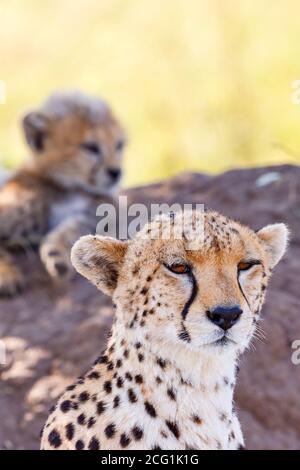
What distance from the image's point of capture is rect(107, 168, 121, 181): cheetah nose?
5043 millimetres

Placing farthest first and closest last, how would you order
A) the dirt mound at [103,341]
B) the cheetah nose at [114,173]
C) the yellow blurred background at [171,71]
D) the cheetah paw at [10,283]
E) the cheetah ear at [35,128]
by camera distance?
the yellow blurred background at [171,71] < the cheetah ear at [35,128] < the cheetah nose at [114,173] < the cheetah paw at [10,283] < the dirt mound at [103,341]

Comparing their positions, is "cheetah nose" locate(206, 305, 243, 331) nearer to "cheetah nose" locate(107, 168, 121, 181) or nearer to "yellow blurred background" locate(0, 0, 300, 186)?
"cheetah nose" locate(107, 168, 121, 181)

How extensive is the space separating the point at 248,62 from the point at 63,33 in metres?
2.31

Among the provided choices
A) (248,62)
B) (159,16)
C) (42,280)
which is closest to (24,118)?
(42,280)

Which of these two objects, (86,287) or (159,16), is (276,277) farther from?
(159,16)

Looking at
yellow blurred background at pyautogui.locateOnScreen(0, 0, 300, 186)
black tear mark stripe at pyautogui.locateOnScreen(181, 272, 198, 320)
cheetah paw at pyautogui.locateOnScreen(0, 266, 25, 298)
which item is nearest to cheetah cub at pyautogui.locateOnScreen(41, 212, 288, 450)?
black tear mark stripe at pyautogui.locateOnScreen(181, 272, 198, 320)

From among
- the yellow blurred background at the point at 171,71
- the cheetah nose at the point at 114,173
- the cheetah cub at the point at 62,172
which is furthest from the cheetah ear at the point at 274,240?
the yellow blurred background at the point at 171,71

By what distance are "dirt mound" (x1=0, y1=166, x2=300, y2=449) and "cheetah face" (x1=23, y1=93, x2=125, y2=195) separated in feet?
2.39

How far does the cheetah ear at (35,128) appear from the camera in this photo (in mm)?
5215

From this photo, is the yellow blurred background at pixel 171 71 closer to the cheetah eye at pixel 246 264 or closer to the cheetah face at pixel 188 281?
the cheetah face at pixel 188 281

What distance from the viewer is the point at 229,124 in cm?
754

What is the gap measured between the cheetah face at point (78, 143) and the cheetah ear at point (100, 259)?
8.72ft

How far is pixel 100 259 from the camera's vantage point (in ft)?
7.83

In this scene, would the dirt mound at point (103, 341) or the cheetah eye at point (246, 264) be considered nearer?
the cheetah eye at point (246, 264)
